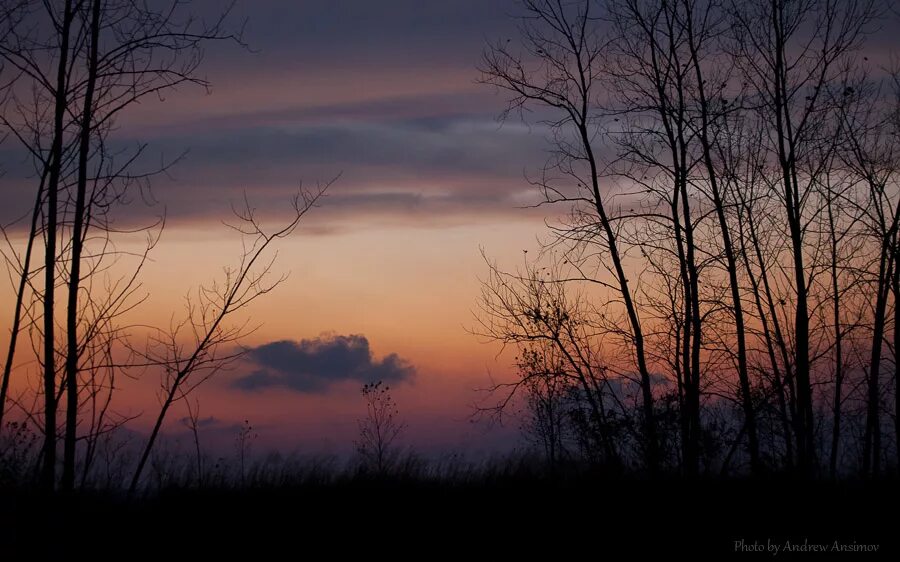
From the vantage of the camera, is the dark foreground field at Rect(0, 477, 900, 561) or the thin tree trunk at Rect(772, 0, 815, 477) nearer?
the dark foreground field at Rect(0, 477, 900, 561)

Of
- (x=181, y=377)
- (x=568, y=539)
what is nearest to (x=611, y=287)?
(x=568, y=539)

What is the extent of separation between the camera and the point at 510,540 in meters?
10.9

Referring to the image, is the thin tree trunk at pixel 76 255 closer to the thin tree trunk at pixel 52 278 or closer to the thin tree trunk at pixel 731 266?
the thin tree trunk at pixel 52 278

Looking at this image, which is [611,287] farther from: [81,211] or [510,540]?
[81,211]

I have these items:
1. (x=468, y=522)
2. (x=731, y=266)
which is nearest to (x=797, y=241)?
(x=731, y=266)

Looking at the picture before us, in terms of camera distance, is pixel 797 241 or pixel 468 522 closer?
pixel 468 522

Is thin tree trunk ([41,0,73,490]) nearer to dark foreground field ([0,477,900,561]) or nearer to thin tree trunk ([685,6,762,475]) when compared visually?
dark foreground field ([0,477,900,561])

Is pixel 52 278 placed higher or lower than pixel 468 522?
higher

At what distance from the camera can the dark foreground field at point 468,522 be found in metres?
9.73

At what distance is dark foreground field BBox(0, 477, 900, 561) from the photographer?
9734mm

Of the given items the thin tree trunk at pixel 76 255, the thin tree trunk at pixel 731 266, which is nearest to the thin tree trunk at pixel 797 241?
Result: the thin tree trunk at pixel 731 266

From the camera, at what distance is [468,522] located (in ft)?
36.2

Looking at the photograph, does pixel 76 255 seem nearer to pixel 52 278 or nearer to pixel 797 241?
pixel 52 278

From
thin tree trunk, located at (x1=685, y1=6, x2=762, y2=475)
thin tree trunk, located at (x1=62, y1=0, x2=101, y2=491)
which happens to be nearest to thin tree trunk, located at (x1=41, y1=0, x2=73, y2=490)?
thin tree trunk, located at (x1=62, y1=0, x2=101, y2=491)
